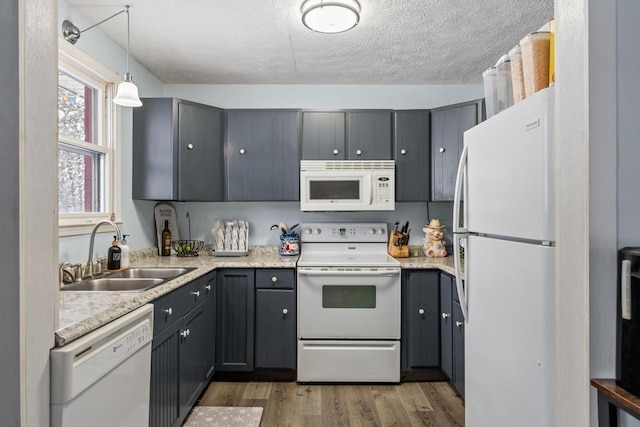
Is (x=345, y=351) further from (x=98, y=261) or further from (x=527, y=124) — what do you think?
(x=527, y=124)

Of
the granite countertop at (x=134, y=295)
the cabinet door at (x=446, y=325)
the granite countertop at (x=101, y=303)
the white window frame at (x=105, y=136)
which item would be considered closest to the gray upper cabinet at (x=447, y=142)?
the granite countertop at (x=134, y=295)

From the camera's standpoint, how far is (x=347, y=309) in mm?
2518

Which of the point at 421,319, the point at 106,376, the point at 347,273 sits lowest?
the point at 421,319

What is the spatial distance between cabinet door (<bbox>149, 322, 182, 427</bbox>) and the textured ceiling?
1827 mm

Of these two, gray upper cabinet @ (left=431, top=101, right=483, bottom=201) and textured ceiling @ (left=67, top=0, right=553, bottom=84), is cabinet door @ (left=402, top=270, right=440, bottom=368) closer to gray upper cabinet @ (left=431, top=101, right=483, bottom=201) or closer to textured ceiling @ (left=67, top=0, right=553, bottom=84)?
gray upper cabinet @ (left=431, top=101, right=483, bottom=201)

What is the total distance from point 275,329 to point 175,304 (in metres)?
0.92

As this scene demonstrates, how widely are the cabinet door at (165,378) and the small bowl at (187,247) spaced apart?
40.6 inches

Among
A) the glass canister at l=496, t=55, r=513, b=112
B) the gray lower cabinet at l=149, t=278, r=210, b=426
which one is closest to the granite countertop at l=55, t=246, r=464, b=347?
the gray lower cabinet at l=149, t=278, r=210, b=426

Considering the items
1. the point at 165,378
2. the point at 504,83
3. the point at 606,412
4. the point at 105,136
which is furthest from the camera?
the point at 105,136

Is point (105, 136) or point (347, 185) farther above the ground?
point (105, 136)

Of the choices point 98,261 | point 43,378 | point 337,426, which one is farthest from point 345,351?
point 43,378

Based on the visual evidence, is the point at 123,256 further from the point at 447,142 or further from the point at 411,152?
the point at 447,142

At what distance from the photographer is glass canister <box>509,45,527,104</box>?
1.35m

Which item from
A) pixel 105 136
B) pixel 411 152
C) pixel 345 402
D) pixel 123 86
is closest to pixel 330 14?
pixel 123 86
